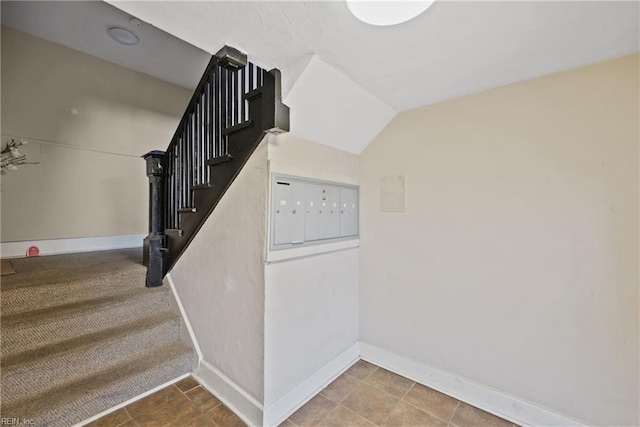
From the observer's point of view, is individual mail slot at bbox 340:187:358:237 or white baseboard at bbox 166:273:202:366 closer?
white baseboard at bbox 166:273:202:366

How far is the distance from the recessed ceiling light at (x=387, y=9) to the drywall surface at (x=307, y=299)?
808 millimetres

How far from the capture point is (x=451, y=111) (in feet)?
6.08

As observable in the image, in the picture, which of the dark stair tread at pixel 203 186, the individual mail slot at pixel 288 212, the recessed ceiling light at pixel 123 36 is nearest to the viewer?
the individual mail slot at pixel 288 212

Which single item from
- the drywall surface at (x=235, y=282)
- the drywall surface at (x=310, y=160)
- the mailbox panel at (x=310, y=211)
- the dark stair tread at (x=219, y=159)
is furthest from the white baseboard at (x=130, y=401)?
the drywall surface at (x=310, y=160)

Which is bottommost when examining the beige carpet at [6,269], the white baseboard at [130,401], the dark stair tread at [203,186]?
the white baseboard at [130,401]

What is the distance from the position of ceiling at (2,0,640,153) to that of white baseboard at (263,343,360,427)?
165cm

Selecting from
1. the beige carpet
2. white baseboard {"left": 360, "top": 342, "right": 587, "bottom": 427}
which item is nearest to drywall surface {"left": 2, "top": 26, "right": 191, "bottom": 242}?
the beige carpet

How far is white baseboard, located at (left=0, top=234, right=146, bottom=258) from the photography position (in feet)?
9.21

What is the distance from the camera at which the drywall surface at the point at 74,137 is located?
2818 millimetres

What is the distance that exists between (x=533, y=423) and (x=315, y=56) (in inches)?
94.6

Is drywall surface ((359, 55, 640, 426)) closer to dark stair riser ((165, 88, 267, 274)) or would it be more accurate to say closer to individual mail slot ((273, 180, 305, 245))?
individual mail slot ((273, 180, 305, 245))

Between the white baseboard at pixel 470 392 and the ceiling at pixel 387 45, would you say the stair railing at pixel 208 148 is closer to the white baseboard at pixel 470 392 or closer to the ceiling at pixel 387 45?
the ceiling at pixel 387 45

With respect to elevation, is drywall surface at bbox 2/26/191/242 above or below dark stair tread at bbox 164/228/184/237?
above

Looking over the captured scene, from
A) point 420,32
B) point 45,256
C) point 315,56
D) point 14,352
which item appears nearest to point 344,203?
point 315,56
